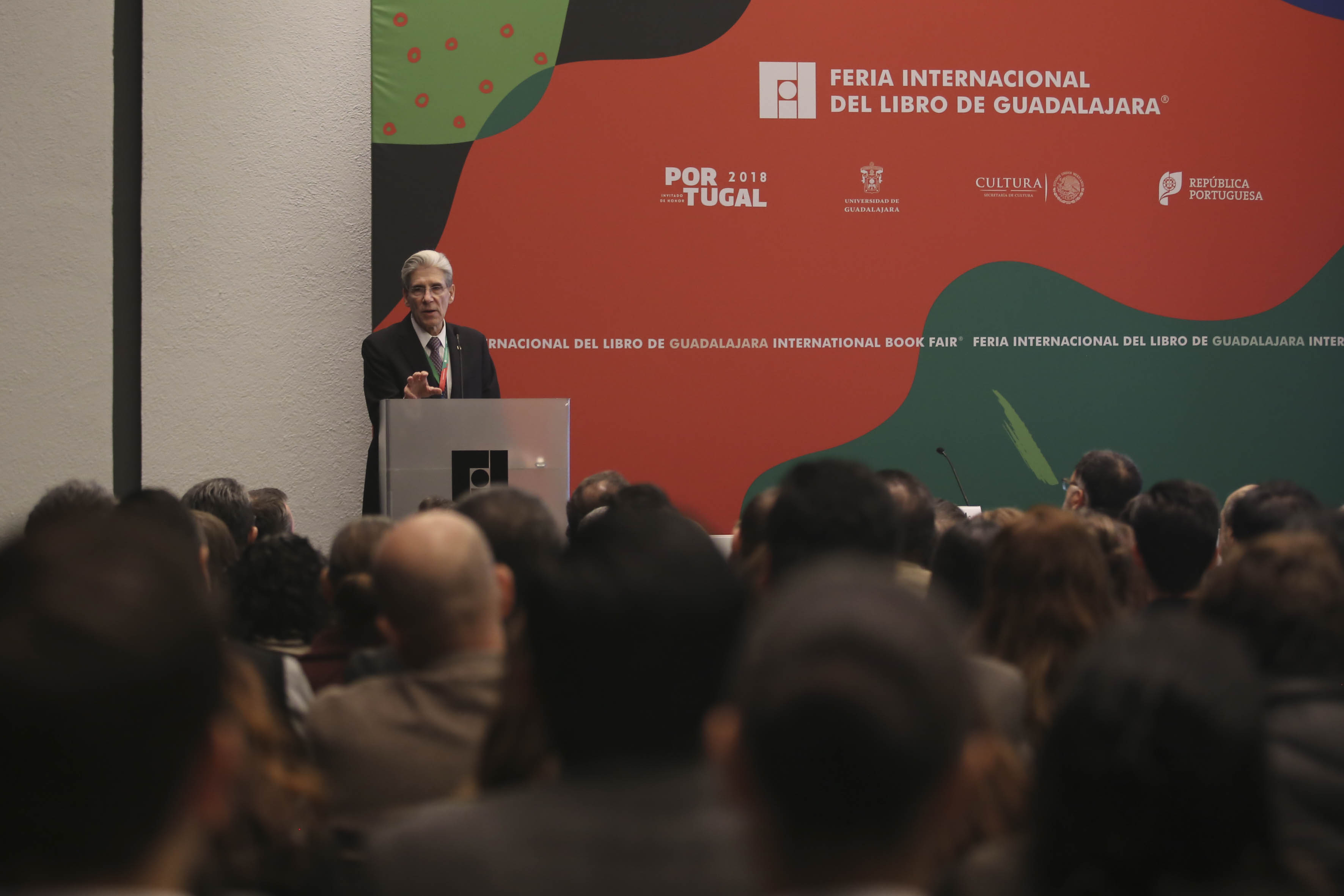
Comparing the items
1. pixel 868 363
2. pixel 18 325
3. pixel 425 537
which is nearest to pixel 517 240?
pixel 868 363

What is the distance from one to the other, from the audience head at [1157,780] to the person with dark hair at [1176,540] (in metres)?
1.63

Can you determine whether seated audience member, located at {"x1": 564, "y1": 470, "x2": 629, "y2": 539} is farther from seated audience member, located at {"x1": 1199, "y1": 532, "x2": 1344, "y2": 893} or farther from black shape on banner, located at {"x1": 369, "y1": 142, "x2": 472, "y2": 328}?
black shape on banner, located at {"x1": 369, "y1": 142, "x2": 472, "y2": 328}

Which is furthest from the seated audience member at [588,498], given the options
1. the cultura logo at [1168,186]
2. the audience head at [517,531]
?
the cultura logo at [1168,186]

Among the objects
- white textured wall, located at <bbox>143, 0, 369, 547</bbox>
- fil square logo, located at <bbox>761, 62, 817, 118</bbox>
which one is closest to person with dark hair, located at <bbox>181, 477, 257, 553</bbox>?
white textured wall, located at <bbox>143, 0, 369, 547</bbox>

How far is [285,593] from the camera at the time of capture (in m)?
2.35

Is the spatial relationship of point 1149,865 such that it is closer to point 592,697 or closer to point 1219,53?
point 592,697

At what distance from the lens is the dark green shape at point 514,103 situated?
5.67 meters

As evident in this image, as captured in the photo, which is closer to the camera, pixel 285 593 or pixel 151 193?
pixel 285 593

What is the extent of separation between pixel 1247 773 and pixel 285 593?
187cm

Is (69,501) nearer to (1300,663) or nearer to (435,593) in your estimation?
(435,593)

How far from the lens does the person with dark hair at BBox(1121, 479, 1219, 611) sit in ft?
8.29

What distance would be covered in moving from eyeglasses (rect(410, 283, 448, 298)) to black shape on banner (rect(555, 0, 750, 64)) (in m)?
1.69

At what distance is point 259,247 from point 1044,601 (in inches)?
196

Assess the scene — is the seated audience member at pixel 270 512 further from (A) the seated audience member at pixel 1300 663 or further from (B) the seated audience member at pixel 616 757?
(A) the seated audience member at pixel 1300 663
